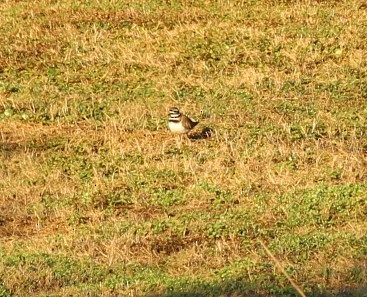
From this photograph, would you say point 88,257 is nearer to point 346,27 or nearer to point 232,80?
point 232,80

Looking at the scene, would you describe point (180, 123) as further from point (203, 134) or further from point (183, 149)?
point (203, 134)

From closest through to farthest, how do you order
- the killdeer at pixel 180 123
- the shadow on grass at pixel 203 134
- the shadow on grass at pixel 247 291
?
the shadow on grass at pixel 247 291
the killdeer at pixel 180 123
the shadow on grass at pixel 203 134

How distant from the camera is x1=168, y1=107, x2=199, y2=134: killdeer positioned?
45.8ft

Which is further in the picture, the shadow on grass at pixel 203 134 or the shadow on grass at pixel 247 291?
the shadow on grass at pixel 203 134

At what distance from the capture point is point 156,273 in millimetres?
9664

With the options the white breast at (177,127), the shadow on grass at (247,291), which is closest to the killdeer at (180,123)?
the white breast at (177,127)

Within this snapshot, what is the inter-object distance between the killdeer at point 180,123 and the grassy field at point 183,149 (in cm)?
20

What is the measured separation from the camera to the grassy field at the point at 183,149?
9.74 meters

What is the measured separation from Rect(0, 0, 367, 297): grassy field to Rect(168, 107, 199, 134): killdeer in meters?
0.20

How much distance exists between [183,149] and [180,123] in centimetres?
39

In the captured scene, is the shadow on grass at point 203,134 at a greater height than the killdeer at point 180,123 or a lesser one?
lesser

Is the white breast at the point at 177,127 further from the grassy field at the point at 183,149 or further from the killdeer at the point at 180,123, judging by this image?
the grassy field at the point at 183,149

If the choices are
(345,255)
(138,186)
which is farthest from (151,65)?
(345,255)

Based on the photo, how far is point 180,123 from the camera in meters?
14.0
